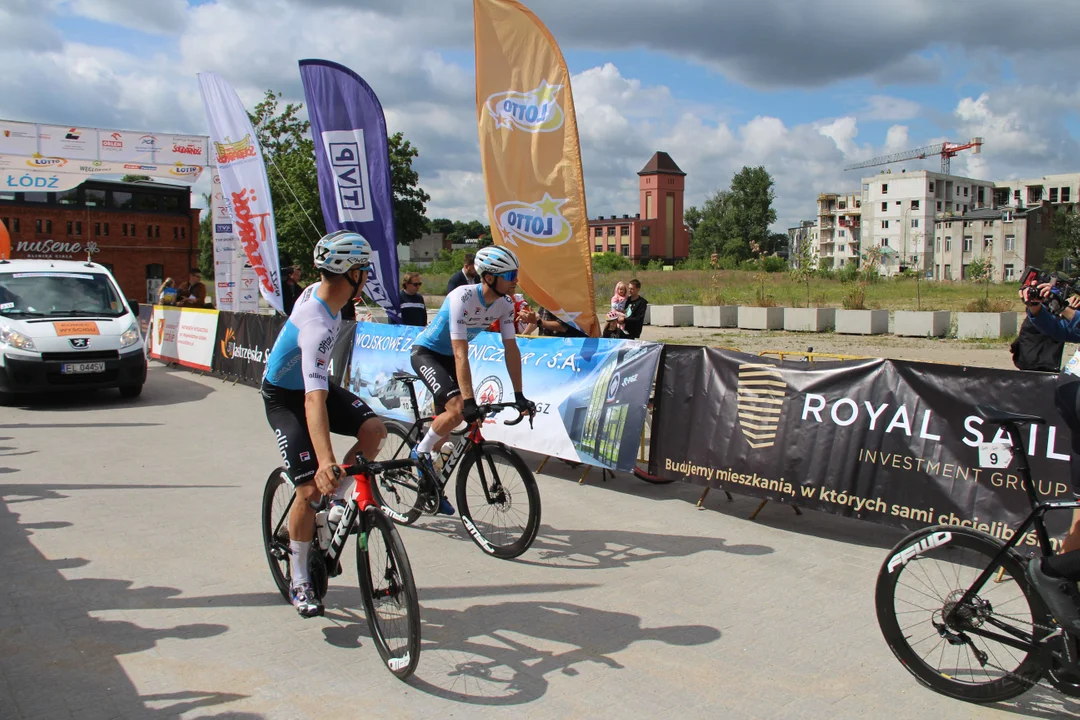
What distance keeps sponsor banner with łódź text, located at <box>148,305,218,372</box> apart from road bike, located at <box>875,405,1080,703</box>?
14.6 metres

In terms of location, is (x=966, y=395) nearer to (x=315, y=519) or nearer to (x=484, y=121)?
(x=315, y=519)

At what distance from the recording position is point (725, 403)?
700cm

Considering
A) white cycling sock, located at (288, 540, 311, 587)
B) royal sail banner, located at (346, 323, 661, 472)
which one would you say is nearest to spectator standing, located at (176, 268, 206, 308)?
royal sail banner, located at (346, 323, 661, 472)

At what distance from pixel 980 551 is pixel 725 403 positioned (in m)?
3.31

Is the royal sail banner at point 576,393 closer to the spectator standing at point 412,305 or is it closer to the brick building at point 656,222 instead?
the spectator standing at point 412,305

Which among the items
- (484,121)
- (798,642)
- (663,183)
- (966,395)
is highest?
(663,183)

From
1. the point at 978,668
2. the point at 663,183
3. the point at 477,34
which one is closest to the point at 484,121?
the point at 477,34

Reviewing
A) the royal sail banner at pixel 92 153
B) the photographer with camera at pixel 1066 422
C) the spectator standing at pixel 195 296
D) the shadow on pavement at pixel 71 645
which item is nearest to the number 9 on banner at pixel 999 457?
the photographer with camera at pixel 1066 422

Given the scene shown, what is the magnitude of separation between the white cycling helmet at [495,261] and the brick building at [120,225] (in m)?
53.1

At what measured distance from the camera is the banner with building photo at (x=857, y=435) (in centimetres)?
552

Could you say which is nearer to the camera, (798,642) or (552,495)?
(798,642)

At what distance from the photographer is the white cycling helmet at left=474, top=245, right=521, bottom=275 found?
602 centimetres

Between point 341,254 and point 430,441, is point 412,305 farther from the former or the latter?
point 341,254

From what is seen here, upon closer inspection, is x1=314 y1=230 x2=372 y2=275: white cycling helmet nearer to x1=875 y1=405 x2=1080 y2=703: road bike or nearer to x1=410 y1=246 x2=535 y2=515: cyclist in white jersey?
x1=410 y1=246 x2=535 y2=515: cyclist in white jersey
